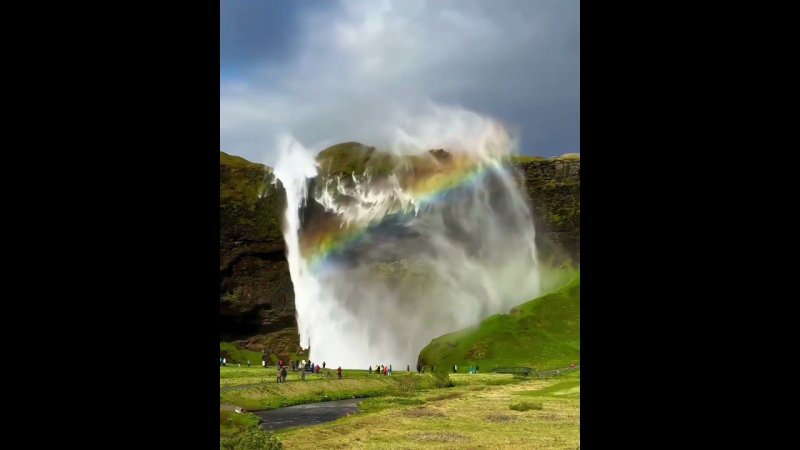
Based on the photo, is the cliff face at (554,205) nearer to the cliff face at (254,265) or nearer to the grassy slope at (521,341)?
the cliff face at (254,265)

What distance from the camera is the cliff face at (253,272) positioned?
406 ft

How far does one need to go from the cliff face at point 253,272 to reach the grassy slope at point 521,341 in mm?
28930

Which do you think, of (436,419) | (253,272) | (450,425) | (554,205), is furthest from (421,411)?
(554,205)

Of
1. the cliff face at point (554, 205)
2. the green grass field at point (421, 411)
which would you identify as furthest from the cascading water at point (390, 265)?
the green grass field at point (421, 411)

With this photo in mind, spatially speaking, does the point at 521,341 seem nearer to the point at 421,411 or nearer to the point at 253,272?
the point at 253,272

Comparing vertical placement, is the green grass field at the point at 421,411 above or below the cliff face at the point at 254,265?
below

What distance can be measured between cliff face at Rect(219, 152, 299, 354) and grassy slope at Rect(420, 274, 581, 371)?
94.9ft

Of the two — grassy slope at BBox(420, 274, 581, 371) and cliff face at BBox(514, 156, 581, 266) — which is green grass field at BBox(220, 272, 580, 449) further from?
cliff face at BBox(514, 156, 581, 266)

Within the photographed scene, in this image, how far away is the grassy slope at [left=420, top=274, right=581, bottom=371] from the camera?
106938 millimetres

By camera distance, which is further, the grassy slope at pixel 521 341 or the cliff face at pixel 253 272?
the cliff face at pixel 253 272

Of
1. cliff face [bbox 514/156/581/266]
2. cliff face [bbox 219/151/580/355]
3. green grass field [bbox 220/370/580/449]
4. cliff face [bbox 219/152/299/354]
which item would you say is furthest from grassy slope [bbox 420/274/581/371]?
cliff face [bbox 514/156/581/266]

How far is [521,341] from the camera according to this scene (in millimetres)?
114188
